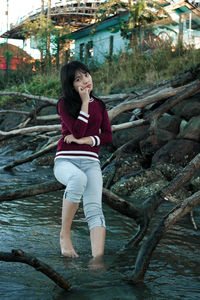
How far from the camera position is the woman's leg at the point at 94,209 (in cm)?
307

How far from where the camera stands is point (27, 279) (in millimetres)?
2635

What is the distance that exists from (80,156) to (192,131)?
4630 mm

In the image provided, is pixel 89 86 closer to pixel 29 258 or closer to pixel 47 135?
pixel 29 258

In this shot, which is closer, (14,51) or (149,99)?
(149,99)

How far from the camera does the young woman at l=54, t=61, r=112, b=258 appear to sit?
3055mm

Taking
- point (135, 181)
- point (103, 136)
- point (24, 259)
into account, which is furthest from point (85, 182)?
point (135, 181)

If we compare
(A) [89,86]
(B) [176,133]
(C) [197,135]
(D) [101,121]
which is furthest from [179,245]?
(B) [176,133]

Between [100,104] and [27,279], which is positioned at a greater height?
[100,104]

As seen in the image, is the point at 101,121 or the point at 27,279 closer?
the point at 27,279

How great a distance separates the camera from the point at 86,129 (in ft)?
10.6

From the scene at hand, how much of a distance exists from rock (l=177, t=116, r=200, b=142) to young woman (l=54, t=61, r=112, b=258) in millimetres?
4343

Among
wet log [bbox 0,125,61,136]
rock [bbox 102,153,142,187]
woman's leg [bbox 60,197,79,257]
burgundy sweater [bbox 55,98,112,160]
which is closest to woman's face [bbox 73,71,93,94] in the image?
burgundy sweater [bbox 55,98,112,160]

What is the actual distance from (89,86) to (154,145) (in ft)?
16.0

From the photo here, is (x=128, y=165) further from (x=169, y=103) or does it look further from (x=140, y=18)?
(x=140, y=18)
